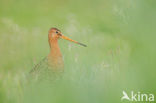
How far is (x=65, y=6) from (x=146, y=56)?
1.05ft

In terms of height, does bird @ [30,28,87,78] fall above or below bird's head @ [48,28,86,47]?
below

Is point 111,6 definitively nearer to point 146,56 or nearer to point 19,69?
point 146,56

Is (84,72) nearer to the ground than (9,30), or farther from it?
nearer to the ground

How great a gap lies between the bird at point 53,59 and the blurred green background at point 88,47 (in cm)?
2

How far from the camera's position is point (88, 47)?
1.21 m

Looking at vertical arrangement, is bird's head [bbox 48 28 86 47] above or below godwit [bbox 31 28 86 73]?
above

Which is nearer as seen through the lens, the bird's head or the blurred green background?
the blurred green background

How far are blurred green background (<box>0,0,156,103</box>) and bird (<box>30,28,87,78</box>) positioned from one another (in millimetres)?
16

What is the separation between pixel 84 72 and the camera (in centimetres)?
109

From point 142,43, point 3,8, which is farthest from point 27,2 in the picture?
point 142,43

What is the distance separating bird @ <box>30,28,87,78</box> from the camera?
1.12 meters

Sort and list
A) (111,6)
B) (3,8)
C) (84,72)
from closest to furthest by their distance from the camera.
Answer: (84,72)
(3,8)
(111,6)

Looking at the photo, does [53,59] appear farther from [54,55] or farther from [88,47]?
[88,47]

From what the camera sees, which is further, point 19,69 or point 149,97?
point 149,97
